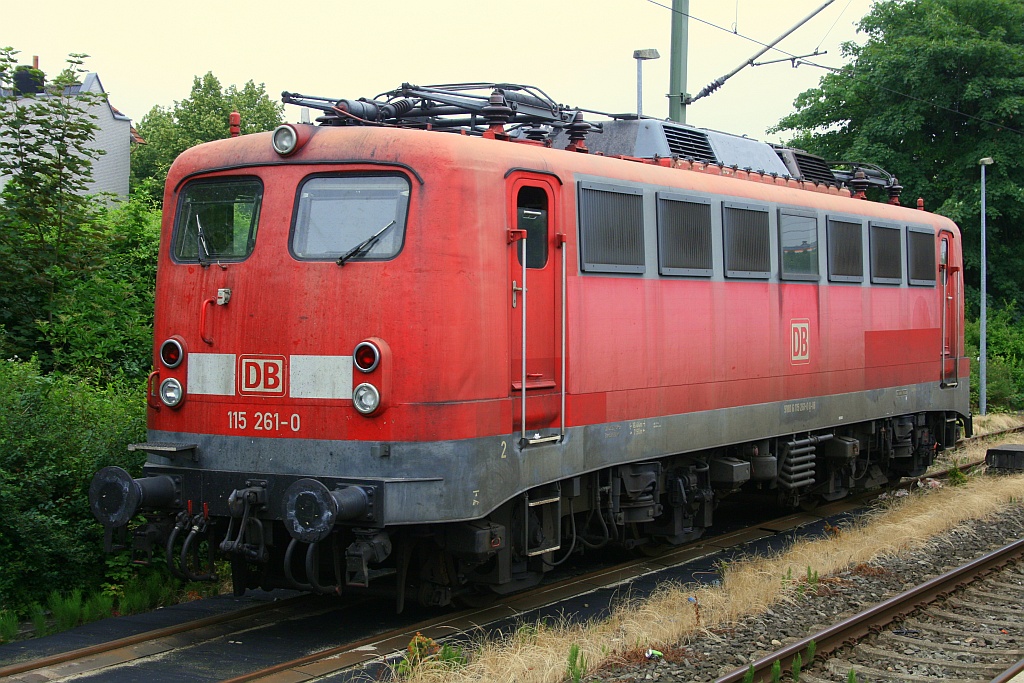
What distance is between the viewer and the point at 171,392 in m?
7.81

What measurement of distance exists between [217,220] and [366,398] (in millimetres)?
1835

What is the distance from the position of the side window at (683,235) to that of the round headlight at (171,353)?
12.6ft

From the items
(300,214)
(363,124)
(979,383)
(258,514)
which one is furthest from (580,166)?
(979,383)

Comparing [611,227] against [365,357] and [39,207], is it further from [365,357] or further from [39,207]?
[39,207]

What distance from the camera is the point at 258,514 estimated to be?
736 cm

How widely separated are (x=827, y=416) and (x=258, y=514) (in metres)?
6.65

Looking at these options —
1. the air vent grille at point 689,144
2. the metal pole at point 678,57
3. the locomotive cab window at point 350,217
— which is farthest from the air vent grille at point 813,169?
the locomotive cab window at point 350,217

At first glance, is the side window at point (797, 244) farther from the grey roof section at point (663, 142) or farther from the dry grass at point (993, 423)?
the dry grass at point (993, 423)

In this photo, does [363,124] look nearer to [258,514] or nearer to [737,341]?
[258,514]

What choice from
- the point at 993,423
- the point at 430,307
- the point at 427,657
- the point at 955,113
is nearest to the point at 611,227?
the point at 430,307

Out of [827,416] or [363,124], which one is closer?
[363,124]

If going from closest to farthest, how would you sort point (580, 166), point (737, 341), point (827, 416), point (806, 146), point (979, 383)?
point (580, 166)
point (737, 341)
point (827, 416)
point (979, 383)
point (806, 146)

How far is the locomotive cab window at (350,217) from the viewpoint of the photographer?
24.1ft

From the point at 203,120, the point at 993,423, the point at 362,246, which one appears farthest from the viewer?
the point at 203,120
